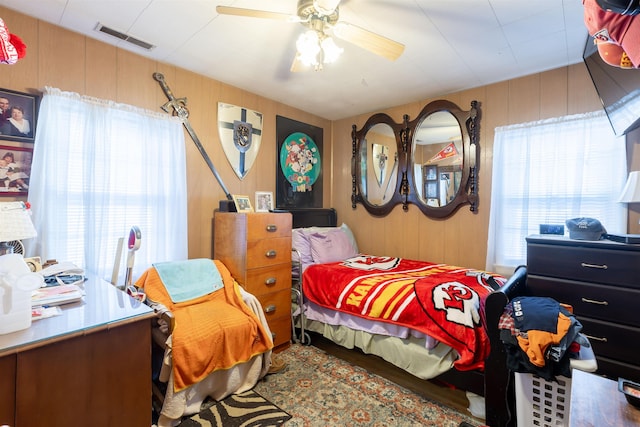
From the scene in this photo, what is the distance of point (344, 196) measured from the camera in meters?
3.92

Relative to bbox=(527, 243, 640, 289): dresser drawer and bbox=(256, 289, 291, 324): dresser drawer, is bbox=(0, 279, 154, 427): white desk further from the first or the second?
bbox=(527, 243, 640, 289): dresser drawer

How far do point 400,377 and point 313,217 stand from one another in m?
2.00

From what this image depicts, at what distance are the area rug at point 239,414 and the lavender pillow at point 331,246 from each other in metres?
1.36

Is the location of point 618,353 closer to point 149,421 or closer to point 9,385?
point 149,421

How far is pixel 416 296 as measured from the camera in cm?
204

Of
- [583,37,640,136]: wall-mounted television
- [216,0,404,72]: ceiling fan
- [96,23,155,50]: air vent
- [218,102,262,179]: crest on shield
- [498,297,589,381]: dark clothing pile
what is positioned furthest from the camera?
[218,102,262,179]: crest on shield

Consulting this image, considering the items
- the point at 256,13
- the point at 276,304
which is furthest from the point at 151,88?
the point at 276,304

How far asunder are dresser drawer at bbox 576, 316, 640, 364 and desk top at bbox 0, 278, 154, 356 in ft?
8.21

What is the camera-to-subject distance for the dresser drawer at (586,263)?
175 centimetres

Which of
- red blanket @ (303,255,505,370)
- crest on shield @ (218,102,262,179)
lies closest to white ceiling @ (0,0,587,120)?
crest on shield @ (218,102,262,179)

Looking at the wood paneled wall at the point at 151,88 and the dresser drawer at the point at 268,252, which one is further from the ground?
the wood paneled wall at the point at 151,88

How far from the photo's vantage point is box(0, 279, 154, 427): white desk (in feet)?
3.01

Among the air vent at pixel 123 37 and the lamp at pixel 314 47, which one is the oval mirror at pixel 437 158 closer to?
the lamp at pixel 314 47

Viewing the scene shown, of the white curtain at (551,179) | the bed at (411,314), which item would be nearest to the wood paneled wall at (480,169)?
the white curtain at (551,179)
